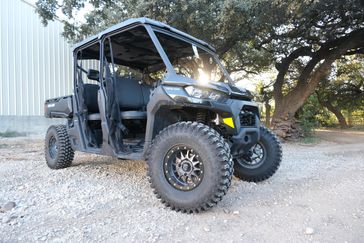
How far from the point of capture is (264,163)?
14.6ft

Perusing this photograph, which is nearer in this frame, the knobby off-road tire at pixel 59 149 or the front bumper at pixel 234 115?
the front bumper at pixel 234 115

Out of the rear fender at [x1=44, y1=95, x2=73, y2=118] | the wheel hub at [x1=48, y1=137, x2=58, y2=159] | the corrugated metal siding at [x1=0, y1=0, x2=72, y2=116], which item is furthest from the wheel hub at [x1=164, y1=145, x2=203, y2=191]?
the corrugated metal siding at [x1=0, y1=0, x2=72, y2=116]

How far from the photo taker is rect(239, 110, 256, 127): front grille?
382 centimetres

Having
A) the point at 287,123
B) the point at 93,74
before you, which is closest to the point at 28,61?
the point at 93,74

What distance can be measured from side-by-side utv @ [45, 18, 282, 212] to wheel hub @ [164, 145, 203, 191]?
0.03ft

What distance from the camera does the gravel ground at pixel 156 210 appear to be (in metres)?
2.62

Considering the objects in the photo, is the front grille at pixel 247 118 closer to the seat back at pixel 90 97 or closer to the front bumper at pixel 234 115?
the front bumper at pixel 234 115

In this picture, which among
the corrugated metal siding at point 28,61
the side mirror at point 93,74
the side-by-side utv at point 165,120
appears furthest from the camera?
the corrugated metal siding at point 28,61

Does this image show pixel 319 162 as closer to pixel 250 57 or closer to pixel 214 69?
pixel 214 69

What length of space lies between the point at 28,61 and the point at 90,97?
8700mm

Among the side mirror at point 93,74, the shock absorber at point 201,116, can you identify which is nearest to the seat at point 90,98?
the side mirror at point 93,74

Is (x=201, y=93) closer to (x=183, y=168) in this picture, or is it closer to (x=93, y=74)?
(x=183, y=168)

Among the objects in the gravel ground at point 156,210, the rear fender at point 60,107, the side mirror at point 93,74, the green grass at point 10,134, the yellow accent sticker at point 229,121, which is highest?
the side mirror at point 93,74

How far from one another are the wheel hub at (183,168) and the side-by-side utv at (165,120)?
0.01 m
